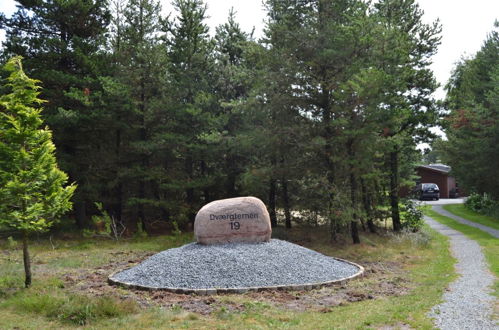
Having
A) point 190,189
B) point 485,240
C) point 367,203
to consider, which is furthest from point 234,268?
point 485,240

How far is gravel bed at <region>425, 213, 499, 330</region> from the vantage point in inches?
307

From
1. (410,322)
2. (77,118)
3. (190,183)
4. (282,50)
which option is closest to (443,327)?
(410,322)

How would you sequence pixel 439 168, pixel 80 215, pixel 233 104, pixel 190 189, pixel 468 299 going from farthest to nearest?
pixel 439 168 < pixel 80 215 < pixel 190 189 < pixel 233 104 < pixel 468 299

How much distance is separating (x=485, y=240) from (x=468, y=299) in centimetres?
1238

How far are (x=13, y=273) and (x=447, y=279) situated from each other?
1270cm

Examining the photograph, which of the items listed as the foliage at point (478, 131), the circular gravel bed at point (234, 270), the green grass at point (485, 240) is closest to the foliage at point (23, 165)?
the circular gravel bed at point (234, 270)

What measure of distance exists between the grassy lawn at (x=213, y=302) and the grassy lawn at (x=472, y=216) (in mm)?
13896

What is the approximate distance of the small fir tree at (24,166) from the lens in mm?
10922

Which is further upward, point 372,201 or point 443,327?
point 372,201

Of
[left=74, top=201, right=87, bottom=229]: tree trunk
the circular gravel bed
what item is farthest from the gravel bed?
[left=74, top=201, right=87, bottom=229]: tree trunk

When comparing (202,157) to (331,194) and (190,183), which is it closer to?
(190,183)

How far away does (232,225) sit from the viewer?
46.1ft

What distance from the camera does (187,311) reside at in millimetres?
8844

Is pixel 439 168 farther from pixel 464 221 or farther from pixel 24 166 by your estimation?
pixel 24 166
